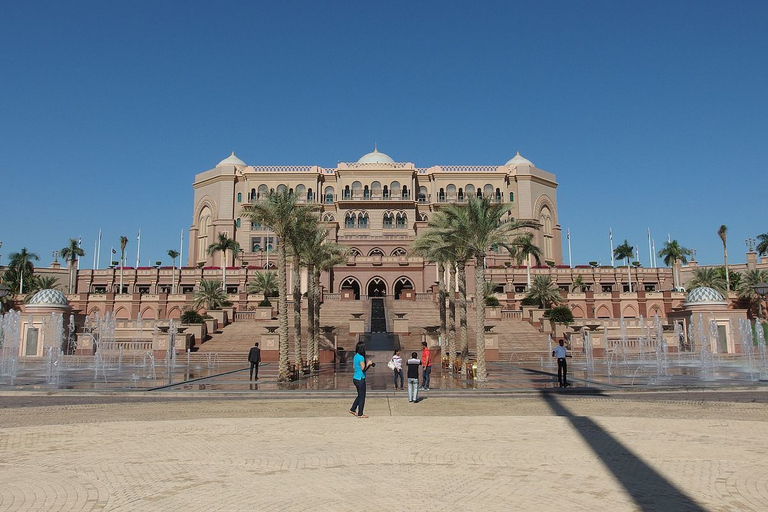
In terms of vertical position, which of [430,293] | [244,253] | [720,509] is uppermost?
[244,253]

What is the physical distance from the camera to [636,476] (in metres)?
7.84

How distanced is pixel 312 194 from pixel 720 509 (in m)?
78.4

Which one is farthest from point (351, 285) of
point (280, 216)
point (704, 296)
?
point (280, 216)

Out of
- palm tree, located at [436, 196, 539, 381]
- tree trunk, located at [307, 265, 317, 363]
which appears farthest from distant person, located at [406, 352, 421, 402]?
tree trunk, located at [307, 265, 317, 363]

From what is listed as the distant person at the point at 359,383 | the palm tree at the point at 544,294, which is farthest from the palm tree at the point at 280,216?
the palm tree at the point at 544,294

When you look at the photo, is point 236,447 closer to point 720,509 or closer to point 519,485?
point 519,485

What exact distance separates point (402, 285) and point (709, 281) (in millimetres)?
29856

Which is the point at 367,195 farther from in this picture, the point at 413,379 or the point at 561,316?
the point at 413,379

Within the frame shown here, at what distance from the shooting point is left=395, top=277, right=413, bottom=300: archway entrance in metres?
63.2

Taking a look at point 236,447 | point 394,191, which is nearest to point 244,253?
point 394,191

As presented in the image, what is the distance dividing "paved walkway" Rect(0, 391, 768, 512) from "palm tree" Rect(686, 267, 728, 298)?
157 ft

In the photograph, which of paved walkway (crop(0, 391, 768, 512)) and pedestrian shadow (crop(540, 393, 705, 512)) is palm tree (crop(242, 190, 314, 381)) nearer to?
paved walkway (crop(0, 391, 768, 512))

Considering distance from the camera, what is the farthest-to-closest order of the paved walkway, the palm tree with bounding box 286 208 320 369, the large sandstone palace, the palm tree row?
the large sandstone palace, the palm tree with bounding box 286 208 320 369, the palm tree row, the paved walkway

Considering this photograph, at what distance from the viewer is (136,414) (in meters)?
14.0
